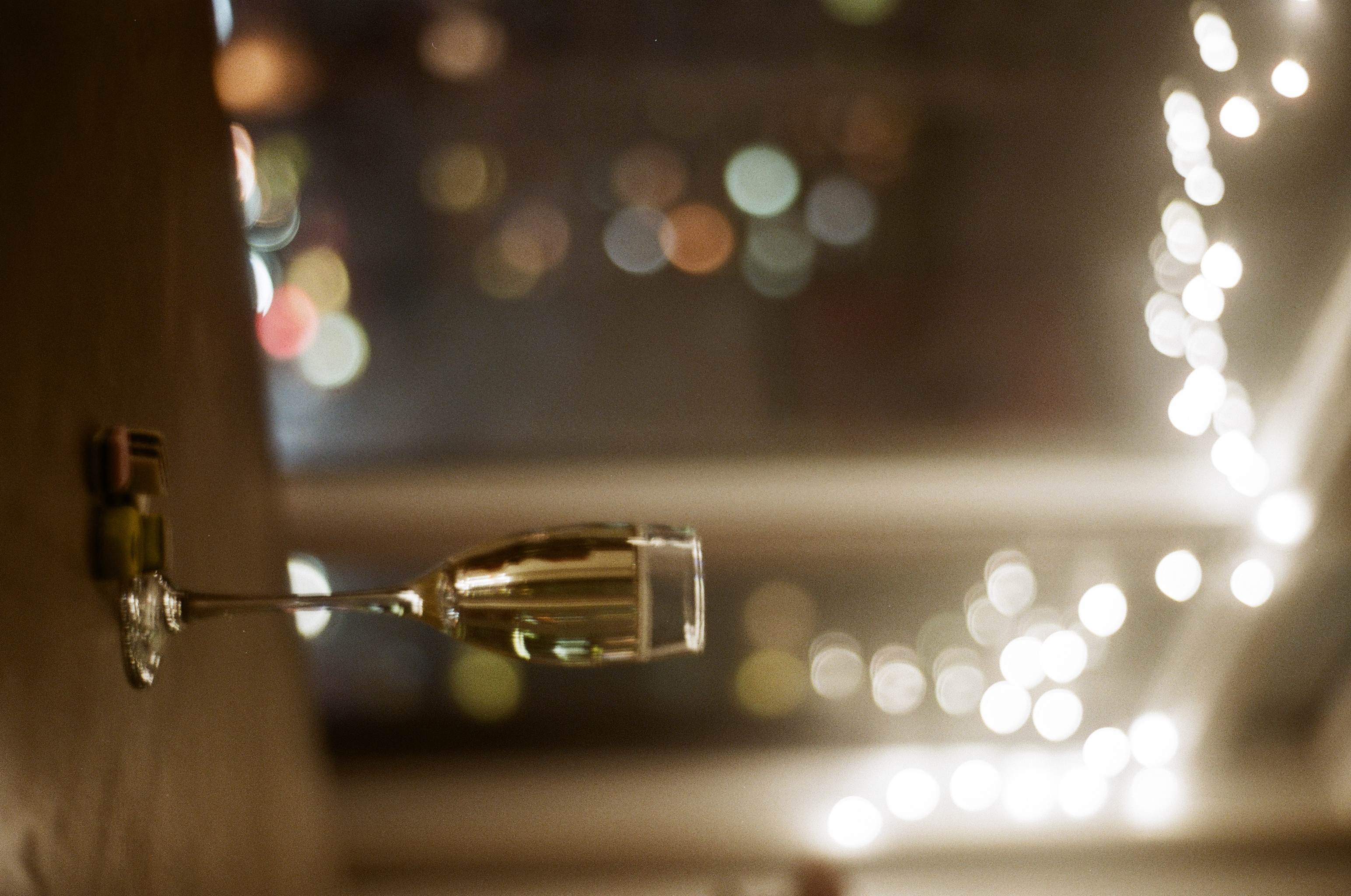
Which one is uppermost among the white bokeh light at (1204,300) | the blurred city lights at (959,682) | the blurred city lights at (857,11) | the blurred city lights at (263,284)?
the blurred city lights at (857,11)

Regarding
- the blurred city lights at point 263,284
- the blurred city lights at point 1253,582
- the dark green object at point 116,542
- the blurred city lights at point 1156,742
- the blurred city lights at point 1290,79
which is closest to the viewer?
the dark green object at point 116,542

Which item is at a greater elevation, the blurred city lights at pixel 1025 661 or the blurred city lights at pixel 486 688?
the blurred city lights at pixel 486 688

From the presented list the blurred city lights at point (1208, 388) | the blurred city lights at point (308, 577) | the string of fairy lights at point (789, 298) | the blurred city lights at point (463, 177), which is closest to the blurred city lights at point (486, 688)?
the string of fairy lights at point (789, 298)

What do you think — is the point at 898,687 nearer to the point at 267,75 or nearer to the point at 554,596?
the point at 554,596

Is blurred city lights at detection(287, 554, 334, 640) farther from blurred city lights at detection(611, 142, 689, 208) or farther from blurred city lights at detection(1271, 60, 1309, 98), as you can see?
blurred city lights at detection(1271, 60, 1309, 98)

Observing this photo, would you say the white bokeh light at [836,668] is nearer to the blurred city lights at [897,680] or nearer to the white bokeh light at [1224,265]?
the blurred city lights at [897,680]

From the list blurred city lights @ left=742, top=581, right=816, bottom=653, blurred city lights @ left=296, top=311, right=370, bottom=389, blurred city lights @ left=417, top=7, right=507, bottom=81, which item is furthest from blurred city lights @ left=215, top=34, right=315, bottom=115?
blurred city lights @ left=742, top=581, right=816, bottom=653
